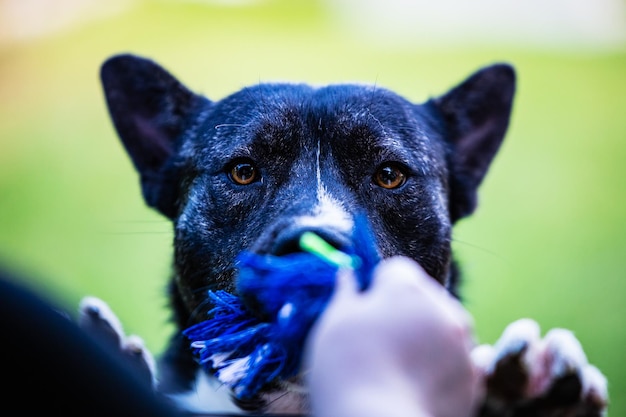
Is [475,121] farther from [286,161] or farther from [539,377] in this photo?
[539,377]

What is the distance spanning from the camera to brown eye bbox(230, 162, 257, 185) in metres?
2.35

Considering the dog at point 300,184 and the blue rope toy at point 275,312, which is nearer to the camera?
the blue rope toy at point 275,312

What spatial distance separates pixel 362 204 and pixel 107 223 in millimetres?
1923

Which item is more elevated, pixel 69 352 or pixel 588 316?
pixel 69 352

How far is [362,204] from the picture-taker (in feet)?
7.30

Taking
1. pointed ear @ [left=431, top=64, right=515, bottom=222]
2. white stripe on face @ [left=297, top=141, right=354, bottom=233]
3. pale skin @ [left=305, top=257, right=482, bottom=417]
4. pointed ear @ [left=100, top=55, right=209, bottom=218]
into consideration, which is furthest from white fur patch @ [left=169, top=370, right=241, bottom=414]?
pale skin @ [left=305, top=257, right=482, bottom=417]

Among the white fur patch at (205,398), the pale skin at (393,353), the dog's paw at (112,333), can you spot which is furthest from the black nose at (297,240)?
the dog's paw at (112,333)

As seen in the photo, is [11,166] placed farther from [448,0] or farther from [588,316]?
[588,316]

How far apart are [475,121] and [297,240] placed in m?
1.55

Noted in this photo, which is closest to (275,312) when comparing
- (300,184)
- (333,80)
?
(300,184)

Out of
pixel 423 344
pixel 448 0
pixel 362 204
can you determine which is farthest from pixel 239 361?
pixel 448 0

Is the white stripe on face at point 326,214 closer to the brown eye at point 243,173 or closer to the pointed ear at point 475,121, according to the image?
the brown eye at point 243,173

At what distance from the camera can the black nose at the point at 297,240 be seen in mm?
1607

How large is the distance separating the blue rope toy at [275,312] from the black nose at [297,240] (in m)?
0.03
